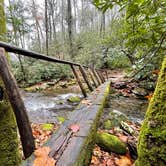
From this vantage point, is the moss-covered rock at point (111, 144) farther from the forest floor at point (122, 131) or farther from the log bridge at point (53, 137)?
the log bridge at point (53, 137)

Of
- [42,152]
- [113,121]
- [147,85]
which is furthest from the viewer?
[147,85]

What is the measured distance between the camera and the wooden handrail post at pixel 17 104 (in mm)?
1122

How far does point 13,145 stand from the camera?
3.87 ft

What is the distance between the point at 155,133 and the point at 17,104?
0.81 m

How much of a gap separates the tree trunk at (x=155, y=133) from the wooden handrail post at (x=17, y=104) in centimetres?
70

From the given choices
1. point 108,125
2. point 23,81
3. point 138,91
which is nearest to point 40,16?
point 23,81

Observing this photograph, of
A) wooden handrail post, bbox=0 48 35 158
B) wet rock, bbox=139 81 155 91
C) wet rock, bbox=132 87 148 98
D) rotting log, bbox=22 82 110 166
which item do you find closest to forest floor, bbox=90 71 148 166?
rotting log, bbox=22 82 110 166

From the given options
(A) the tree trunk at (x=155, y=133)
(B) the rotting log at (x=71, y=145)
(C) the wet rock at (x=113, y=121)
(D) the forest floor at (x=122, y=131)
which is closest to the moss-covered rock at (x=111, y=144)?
(D) the forest floor at (x=122, y=131)

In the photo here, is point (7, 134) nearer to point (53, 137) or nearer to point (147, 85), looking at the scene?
point (53, 137)

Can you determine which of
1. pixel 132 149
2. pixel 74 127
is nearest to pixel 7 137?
pixel 74 127

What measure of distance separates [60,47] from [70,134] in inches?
711

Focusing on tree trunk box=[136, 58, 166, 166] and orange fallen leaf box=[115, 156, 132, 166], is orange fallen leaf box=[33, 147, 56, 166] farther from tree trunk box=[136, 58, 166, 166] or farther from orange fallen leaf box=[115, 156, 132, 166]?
orange fallen leaf box=[115, 156, 132, 166]

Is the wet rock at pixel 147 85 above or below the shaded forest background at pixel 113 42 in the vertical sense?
below

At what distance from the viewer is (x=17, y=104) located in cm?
118
